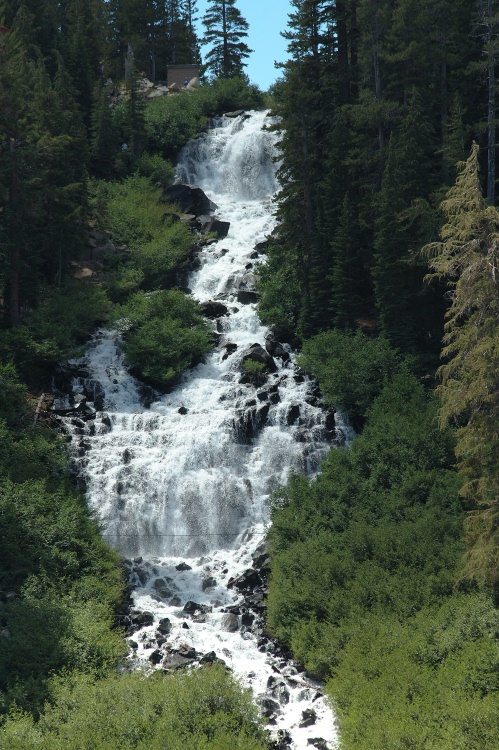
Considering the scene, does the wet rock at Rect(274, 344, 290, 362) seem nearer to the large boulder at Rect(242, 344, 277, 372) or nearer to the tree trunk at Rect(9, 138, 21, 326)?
the large boulder at Rect(242, 344, 277, 372)

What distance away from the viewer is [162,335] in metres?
35.6

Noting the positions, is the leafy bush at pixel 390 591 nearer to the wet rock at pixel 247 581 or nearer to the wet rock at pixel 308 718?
the wet rock at pixel 308 718

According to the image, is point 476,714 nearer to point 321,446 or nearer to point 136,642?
point 136,642

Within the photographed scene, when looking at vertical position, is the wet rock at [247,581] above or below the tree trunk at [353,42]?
below

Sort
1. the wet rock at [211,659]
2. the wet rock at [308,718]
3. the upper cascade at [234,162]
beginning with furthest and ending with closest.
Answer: the upper cascade at [234,162] < the wet rock at [211,659] < the wet rock at [308,718]

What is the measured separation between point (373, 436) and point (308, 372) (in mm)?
6722

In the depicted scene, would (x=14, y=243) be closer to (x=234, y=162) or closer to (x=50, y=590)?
(x=50, y=590)

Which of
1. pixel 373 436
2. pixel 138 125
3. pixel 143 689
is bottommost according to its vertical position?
pixel 143 689

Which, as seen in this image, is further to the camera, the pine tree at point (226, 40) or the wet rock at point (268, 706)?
the pine tree at point (226, 40)

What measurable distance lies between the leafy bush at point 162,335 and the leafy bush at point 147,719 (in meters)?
18.3

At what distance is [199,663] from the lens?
20.4m

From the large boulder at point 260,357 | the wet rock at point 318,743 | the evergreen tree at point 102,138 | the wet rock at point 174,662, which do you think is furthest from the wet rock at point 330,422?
the evergreen tree at point 102,138

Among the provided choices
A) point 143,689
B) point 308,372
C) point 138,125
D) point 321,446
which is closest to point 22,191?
point 308,372

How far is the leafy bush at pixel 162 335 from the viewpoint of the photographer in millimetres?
34719
